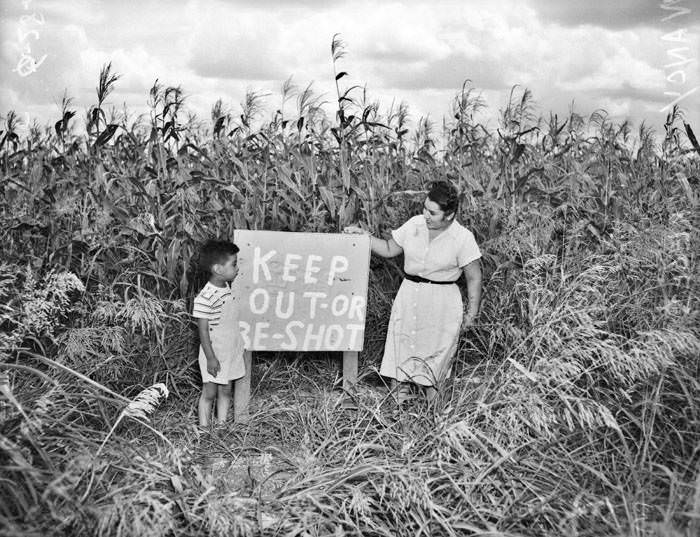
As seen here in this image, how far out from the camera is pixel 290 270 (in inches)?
160

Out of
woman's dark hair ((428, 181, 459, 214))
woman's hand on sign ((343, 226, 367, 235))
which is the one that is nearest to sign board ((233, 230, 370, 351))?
woman's hand on sign ((343, 226, 367, 235))

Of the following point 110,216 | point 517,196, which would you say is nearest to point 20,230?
point 110,216

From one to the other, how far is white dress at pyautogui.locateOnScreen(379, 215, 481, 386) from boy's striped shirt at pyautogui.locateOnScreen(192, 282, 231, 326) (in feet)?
3.21

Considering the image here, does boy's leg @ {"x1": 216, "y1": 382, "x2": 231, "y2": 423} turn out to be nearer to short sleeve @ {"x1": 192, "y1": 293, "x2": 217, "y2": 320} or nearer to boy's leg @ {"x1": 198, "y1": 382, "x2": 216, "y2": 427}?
boy's leg @ {"x1": 198, "y1": 382, "x2": 216, "y2": 427}

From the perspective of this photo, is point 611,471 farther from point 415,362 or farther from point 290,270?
point 290,270

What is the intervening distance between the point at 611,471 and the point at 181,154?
3965 mm

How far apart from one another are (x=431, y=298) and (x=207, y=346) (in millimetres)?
1222

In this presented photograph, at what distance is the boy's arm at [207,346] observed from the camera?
3754 mm

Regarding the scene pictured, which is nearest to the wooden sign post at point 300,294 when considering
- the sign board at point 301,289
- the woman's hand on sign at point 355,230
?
the sign board at point 301,289

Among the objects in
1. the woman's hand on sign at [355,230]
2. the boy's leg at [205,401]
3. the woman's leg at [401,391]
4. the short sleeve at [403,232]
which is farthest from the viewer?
the woman's hand on sign at [355,230]

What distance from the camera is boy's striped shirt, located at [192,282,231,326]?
12.3 ft

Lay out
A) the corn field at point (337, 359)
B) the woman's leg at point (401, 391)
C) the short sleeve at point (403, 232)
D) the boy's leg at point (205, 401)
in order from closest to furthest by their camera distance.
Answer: the corn field at point (337, 359), the woman's leg at point (401, 391), the boy's leg at point (205, 401), the short sleeve at point (403, 232)

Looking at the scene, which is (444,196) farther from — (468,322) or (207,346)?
(207,346)

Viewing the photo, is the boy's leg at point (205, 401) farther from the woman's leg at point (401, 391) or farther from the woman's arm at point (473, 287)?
the woman's arm at point (473, 287)
